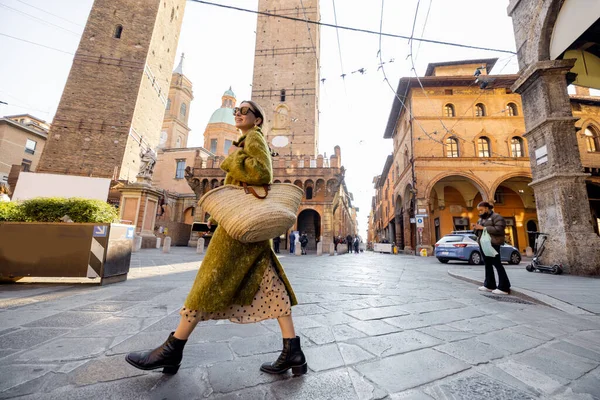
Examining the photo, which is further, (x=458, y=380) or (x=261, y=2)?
(x=261, y=2)

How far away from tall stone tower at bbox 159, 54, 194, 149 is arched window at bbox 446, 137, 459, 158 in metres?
35.7

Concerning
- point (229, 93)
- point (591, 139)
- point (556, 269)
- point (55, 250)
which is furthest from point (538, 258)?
point (229, 93)

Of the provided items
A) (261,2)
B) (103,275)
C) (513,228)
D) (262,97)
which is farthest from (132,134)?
(513,228)

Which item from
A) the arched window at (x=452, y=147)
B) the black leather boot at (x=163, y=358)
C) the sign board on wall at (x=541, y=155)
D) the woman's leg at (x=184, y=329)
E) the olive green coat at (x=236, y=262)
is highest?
the arched window at (x=452, y=147)

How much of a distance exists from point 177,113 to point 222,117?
269 inches

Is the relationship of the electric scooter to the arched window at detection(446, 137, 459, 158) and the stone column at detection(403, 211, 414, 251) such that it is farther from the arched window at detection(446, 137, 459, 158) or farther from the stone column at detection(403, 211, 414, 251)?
the stone column at detection(403, 211, 414, 251)

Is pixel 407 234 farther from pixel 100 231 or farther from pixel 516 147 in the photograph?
pixel 100 231

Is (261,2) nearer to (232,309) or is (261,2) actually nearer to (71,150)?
(71,150)

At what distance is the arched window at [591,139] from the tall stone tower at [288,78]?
67.0 feet

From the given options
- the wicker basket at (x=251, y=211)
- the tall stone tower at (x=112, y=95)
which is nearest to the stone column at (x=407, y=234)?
the wicker basket at (x=251, y=211)

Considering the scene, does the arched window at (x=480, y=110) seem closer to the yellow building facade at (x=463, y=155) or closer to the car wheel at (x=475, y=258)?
the yellow building facade at (x=463, y=155)

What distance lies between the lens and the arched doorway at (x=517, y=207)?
19172 millimetres

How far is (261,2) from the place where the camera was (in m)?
30.9

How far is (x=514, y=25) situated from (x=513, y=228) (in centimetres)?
1719
